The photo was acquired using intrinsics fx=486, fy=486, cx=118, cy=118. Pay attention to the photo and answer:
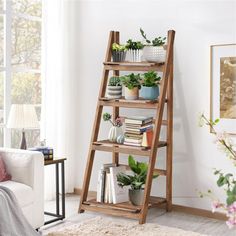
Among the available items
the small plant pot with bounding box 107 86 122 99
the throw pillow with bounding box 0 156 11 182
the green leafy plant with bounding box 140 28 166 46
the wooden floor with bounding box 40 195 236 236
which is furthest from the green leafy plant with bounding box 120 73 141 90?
the throw pillow with bounding box 0 156 11 182

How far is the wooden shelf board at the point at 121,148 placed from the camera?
14.3 feet

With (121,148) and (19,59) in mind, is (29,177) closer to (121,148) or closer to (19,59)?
(121,148)

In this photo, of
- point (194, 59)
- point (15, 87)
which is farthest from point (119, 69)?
point (15, 87)

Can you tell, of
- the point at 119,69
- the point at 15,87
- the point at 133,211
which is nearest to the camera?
the point at 133,211

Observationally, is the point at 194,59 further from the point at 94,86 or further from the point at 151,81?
the point at 94,86

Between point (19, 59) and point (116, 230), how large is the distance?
2.07 m

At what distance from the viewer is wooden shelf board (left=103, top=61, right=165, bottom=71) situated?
4.47 metres

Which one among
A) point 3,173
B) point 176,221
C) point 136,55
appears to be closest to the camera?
point 3,173

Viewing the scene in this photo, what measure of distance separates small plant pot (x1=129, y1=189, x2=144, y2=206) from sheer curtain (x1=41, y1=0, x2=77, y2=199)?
1039mm

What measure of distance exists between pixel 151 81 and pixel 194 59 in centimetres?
51

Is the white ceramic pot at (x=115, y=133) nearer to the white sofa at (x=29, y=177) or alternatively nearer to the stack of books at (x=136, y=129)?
the stack of books at (x=136, y=129)

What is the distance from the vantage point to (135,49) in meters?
4.61

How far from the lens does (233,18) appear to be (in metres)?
4.42

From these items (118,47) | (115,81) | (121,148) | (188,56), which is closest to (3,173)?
(121,148)
